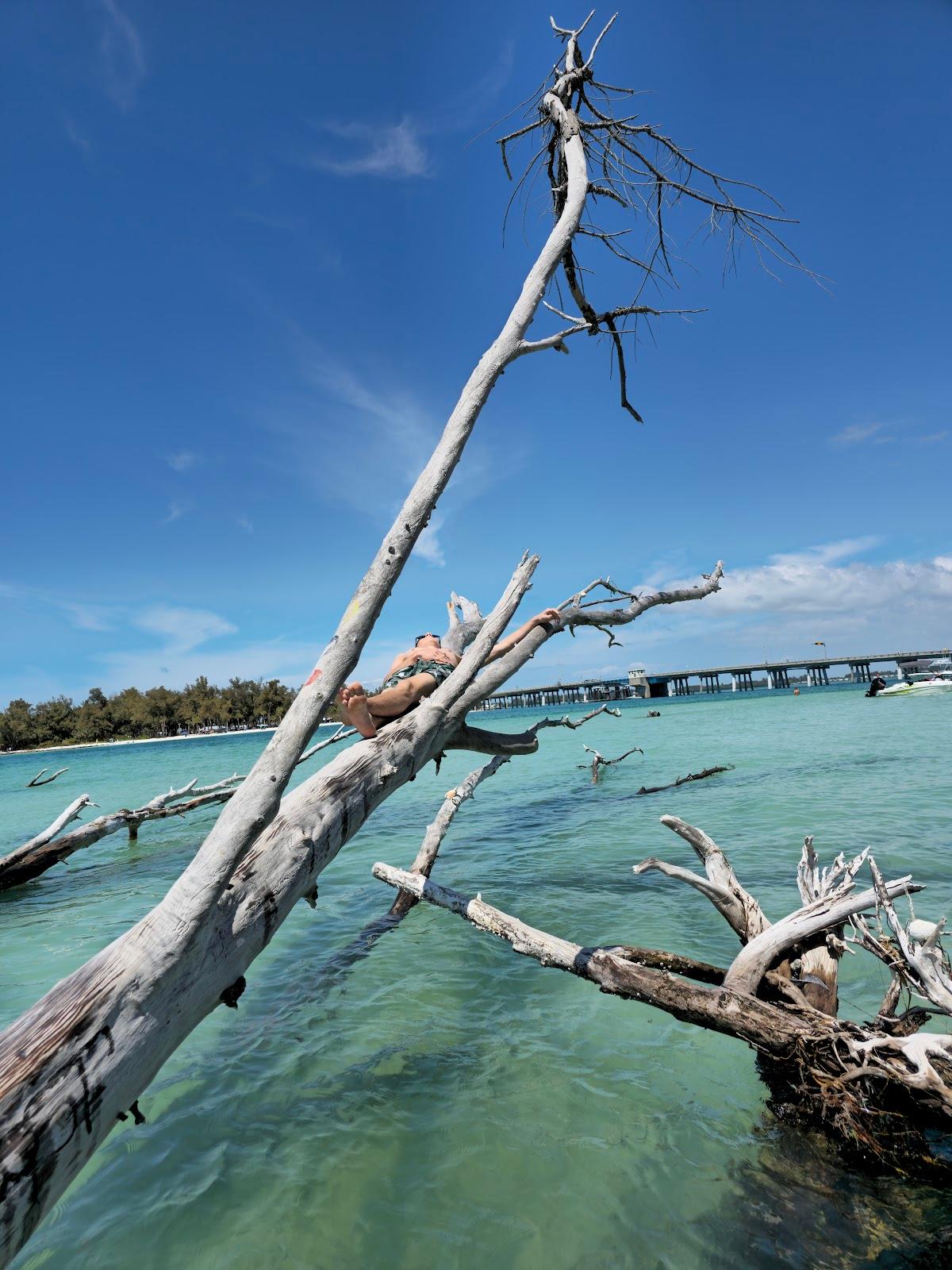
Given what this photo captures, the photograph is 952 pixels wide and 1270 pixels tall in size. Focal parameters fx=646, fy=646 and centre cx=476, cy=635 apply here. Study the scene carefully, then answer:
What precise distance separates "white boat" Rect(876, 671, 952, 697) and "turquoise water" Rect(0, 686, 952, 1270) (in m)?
59.9

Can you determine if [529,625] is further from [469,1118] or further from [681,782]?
[681,782]

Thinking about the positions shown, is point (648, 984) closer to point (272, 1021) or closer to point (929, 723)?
point (272, 1021)

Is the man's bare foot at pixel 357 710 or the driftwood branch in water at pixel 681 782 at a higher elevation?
the man's bare foot at pixel 357 710

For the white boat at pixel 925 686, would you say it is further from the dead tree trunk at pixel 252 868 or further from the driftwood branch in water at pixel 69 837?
the dead tree trunk at pixel 252 868

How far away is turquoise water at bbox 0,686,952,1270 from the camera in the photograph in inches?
131

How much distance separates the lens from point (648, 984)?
156 inches

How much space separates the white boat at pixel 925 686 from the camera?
60.5 m

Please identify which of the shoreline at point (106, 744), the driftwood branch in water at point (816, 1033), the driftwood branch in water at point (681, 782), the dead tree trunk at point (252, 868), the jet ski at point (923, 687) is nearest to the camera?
the dead tree trunk at point (252, 868)

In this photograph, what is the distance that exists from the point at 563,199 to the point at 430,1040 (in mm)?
6043

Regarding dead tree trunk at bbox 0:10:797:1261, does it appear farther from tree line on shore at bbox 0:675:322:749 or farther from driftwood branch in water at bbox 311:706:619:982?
tree line on shore at bbox 0:675:322:749

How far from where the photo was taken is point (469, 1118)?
14.1 feet

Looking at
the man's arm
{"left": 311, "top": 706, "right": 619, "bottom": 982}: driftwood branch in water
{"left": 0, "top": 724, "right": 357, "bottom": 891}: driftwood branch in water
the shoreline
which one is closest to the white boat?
{"left": 311, "top": 706, "right": 619, "bottom": 982}: driftwood branch in water

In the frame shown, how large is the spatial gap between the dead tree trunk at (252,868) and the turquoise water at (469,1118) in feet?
7.65

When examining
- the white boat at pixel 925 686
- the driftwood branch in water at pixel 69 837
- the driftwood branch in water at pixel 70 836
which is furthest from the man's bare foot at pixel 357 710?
the white boat at pixel 925 686
